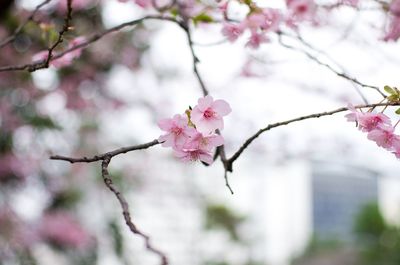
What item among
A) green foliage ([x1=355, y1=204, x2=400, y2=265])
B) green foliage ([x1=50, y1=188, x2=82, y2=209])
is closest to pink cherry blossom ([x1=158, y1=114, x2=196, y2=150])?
green foliage ([x1=50, y1=188, x2=82, y2=209])

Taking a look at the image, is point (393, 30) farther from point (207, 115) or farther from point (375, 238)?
point (375, 238)

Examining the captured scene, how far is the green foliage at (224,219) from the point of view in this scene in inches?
439

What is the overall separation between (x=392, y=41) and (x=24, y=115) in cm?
276

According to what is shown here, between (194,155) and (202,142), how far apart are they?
0.09ft

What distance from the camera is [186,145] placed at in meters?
0.87

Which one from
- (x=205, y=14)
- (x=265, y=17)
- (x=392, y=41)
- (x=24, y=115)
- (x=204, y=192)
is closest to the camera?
(x=265, y=17)

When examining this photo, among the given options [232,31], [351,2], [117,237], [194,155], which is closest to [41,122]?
[117,237]

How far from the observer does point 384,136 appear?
91 cm

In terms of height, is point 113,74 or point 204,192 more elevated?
point 113,74

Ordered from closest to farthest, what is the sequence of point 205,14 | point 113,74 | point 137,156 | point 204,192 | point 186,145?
point 186,145
point 205,14
point 113,74
point 137,156
point 204,192

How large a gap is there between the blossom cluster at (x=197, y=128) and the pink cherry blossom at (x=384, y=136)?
0.73 ft

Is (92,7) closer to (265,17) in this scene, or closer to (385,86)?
(265,17)

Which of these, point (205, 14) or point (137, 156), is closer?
point (205, 14)

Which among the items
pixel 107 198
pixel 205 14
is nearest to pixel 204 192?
pixel 107 198
